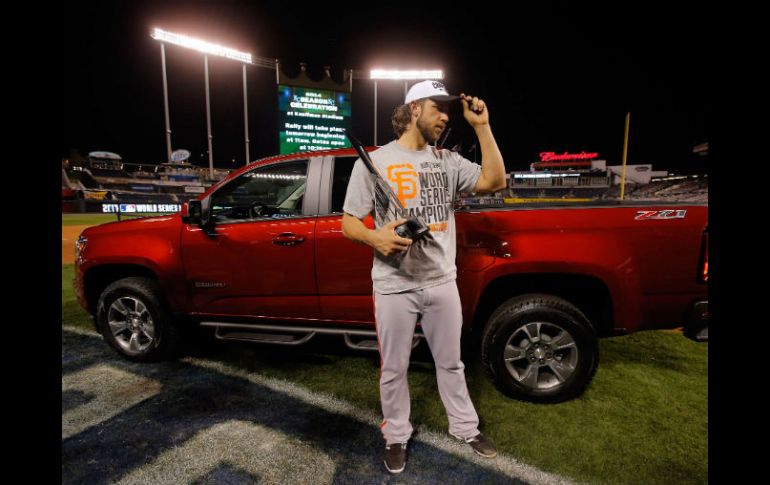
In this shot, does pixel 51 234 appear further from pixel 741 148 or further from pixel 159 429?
pixel 159 429

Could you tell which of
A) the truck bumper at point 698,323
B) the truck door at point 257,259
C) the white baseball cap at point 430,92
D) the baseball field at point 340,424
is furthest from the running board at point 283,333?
the truck bumper at point 698,323

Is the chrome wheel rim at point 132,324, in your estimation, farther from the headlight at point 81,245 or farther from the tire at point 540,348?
the tire at point 540,348

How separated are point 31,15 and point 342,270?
7.19ft

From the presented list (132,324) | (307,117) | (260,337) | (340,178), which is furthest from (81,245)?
(307,117)

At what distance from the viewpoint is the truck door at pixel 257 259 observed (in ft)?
9.57

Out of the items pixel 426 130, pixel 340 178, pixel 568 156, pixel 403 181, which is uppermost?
pixel 568 156

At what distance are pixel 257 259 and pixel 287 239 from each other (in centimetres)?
32

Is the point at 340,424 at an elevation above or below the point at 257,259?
below

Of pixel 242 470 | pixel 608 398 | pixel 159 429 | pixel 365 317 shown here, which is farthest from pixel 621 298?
pixel 159 429

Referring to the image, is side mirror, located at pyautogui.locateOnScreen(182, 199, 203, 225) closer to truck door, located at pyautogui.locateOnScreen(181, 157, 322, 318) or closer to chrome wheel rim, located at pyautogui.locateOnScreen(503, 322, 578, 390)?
truck door, located at pyautogui.locateOnScreen(181, 157, 322, 318)

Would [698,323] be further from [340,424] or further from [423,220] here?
[340,424]

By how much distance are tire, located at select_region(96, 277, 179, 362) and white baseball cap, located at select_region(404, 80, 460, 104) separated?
2.78 m

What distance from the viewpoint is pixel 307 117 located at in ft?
88.3

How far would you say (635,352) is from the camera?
3.54 m
